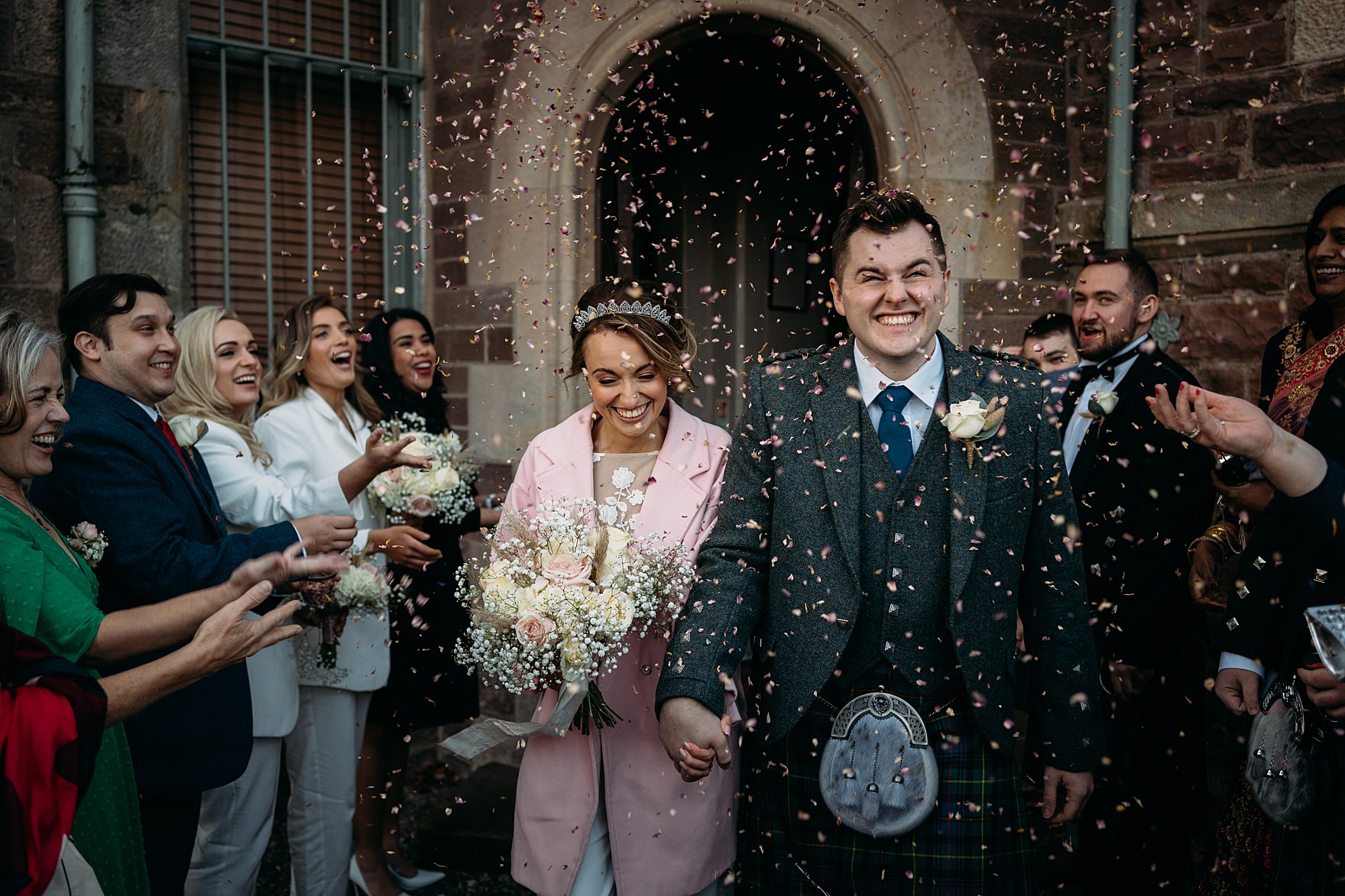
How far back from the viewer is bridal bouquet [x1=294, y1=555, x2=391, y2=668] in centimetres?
366

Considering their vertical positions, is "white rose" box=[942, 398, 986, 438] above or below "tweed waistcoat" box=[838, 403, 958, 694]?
above

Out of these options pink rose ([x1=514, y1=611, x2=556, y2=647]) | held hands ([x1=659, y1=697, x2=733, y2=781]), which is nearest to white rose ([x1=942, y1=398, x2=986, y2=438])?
held hands ([x1=659, y1=697, x2=733, y2=781])

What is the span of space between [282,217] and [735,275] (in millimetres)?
3373

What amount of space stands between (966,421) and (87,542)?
7.69ft

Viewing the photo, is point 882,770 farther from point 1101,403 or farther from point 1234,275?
point 1234,275

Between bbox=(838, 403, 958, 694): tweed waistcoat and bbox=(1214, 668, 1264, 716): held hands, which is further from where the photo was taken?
bbox=(1214, 668, 1264, 716): held hands

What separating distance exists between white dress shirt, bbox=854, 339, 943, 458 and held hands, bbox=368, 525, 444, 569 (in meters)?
1.86

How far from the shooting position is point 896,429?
2619 mm

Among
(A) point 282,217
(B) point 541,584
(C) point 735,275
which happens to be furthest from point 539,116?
(B) point 541,584

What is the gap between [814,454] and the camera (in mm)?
2629

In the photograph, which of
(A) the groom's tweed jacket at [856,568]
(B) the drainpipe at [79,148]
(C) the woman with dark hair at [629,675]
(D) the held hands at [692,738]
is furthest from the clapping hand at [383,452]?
(B) the drainpipe at [79,148]

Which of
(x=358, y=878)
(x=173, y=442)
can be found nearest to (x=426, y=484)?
(x=173, y=442)

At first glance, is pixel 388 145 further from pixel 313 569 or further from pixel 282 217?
pixel 313 569

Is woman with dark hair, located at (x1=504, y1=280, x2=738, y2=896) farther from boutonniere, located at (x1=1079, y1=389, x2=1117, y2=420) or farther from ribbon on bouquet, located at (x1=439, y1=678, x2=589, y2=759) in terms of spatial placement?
boutonniere, located at (x1=1079, y1=389, x2=1117, y2=420)
